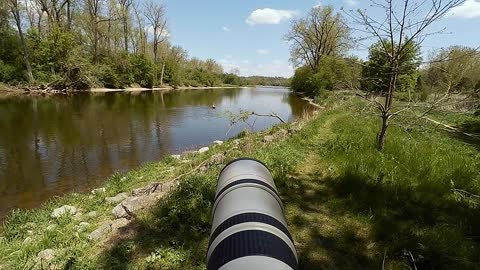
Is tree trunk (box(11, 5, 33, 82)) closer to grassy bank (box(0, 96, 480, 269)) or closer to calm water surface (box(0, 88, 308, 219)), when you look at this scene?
calm water surface (box(0, 88, 308, 219))

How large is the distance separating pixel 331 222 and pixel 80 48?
47.4m

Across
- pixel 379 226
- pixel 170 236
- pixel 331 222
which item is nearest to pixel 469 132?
pixel 379 226

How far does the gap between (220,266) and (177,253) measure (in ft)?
8.05

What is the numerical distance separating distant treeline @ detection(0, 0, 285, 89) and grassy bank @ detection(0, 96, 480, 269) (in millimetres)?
39340

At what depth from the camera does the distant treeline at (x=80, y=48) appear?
126 feet

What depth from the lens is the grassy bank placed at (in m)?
3.79

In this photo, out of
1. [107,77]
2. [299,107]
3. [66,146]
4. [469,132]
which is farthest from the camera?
[107,77]

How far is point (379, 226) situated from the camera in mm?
4281

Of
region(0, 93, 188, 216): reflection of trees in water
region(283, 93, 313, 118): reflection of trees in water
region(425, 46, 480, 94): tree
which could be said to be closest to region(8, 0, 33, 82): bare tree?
region(0, 93, 188, 216): reflection of trees in water

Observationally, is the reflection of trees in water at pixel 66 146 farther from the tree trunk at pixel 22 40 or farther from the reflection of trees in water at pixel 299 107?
the tree trunk at pixel 22 40

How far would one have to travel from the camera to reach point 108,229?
4988 millimetres

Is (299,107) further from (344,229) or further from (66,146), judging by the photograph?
(344,229)

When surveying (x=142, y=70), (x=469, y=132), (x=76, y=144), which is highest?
(x=142, y=70)

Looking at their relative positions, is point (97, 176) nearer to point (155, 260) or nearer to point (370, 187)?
point (155, 260)
